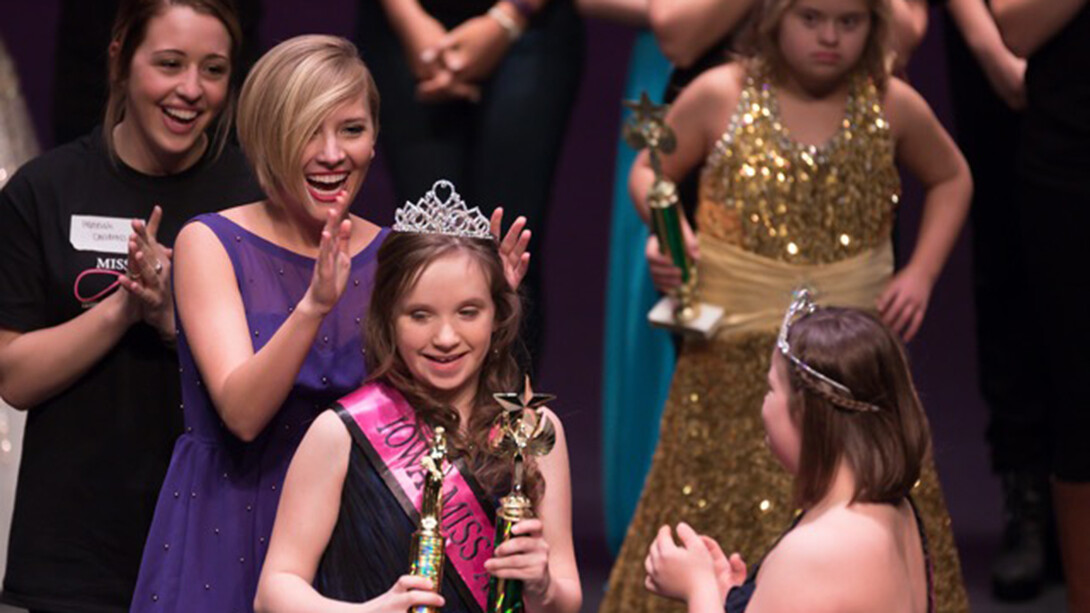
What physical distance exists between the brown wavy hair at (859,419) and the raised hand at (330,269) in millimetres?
661

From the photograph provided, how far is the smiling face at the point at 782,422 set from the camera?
3.32 meters

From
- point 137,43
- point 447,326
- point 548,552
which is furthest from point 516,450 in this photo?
point 137,43

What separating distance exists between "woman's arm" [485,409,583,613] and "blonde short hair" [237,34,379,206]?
0.58m

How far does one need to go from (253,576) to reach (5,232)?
770mm

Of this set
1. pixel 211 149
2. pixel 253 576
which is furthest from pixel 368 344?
pixel 211 149

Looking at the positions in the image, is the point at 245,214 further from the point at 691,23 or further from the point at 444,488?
the point at 691,23

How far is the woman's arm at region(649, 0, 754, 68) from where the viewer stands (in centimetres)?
494

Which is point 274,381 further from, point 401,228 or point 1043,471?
point 1043,471

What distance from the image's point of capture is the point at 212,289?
3.47 meters

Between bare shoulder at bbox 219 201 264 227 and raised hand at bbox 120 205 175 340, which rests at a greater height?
bare shoulder at bbox 219 201 264 227

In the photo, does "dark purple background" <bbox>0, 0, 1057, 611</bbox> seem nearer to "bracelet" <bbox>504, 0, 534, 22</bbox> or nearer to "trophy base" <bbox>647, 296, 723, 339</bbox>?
"bracelet" <bbox>504, 0, 534, 22</bbox>

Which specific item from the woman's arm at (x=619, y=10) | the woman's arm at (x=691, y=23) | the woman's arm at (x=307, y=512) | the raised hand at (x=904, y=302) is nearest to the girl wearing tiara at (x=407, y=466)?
the woman's arm at (x=307, y=512)

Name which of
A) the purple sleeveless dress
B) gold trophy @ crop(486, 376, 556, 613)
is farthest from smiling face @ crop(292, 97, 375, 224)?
gold trophy @ crop(486, 376, 556, 613)

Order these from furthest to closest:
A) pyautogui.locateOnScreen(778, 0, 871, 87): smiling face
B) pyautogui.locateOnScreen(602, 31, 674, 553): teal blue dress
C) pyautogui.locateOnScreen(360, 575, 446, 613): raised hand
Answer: pyautogui.locateOnScreen(602, 31, 674, 553): teal blue dress < pyautogui.locateOnScreen(778, 0, 871, 87): smiling face < pyautogui.locateOnScreen(360, 575, 446, 613): raised hand
